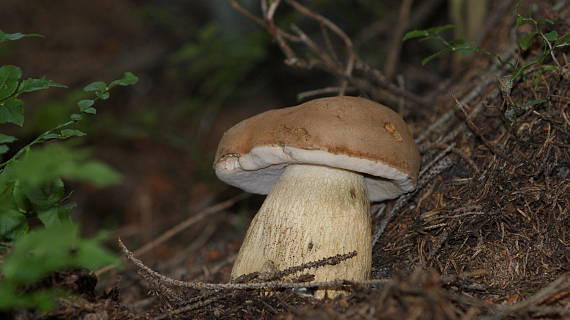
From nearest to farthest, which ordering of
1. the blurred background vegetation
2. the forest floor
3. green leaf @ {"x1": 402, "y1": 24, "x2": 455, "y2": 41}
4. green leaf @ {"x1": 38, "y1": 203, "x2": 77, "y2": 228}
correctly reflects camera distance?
the forest floor
green leaf @ {"x1": 38, "y1": 203, "x2": 77, "y2": 228}
green leaf @ {"x1": 402, "y1": 24, "x2": 455, "y2": 41}
the blurred background vegetation

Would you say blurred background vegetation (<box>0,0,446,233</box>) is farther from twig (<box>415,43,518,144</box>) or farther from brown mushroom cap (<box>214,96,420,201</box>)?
brown mushroom cap (<box>214,96,420,201</box>)

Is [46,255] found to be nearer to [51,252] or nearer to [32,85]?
[51,252]

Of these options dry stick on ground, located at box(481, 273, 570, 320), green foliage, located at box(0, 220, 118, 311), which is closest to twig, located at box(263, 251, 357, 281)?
dry stick on ground, located at box(481, 273, 570, 320)

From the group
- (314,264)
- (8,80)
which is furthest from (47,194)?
(314,264)

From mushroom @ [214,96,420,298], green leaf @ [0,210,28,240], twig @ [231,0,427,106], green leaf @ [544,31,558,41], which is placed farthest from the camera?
twig @ [231,0,427,106]

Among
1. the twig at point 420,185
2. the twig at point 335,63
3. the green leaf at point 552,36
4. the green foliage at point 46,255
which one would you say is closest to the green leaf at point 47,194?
the green foliage at point 46,255

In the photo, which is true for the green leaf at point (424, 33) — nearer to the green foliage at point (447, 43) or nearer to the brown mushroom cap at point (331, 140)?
the green foliage at point (447, 43)

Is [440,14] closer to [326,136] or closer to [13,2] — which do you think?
[326,136]

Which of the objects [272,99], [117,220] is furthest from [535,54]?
[117,220]
